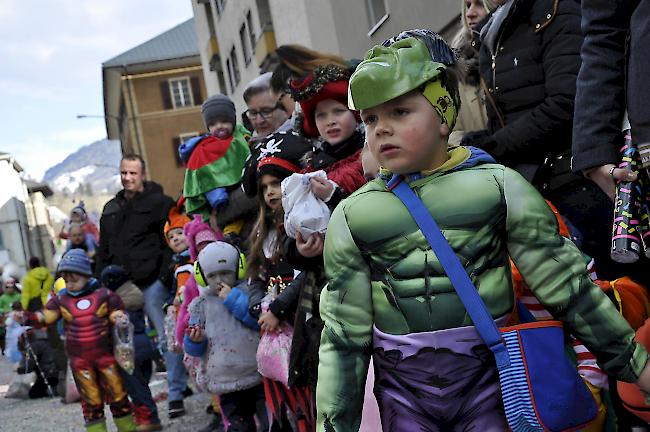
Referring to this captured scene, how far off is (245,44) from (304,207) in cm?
2218

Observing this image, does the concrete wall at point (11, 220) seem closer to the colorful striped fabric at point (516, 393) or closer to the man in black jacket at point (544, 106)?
the man in black jacket at point (544, 106)

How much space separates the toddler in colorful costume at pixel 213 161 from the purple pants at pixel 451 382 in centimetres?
325

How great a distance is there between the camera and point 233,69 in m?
Answer: 27.7

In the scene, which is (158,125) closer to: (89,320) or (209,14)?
(209,14)

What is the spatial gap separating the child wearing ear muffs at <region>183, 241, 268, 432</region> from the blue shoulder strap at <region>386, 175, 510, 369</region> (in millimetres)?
2679

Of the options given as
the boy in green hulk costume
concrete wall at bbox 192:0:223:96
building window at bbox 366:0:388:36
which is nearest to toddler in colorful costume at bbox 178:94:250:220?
the boy in green hulk costume

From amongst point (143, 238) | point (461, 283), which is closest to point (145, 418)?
point (143, 238)

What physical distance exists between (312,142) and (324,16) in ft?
38.9

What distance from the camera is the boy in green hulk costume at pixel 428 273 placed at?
2164 millimetres

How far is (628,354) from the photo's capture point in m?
2.11

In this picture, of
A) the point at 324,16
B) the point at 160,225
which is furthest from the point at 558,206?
the point at 324,16

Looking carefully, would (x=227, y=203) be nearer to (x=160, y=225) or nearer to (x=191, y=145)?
(x=191, y=145)

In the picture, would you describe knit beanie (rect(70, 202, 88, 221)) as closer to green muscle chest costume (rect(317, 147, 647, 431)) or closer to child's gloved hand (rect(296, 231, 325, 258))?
child's gloved hand (rect(296, 231, 325, 258))

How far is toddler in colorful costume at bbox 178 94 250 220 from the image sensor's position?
534cm
